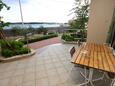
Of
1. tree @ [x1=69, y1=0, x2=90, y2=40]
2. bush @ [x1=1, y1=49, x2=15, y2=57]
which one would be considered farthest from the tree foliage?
bush @ [x1=1, y1=49, x2=15, y2=57]

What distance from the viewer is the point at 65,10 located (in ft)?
19.8

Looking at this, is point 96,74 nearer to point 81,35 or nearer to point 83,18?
point 81,35

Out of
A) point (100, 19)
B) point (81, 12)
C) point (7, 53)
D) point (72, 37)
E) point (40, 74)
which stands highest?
point (81, 12)

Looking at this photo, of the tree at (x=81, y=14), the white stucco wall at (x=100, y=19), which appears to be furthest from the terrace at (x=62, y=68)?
the tree at (x=81, y=14)

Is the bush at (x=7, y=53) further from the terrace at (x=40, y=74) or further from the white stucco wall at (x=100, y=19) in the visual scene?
the white stucco wall at (x=100, y=19)

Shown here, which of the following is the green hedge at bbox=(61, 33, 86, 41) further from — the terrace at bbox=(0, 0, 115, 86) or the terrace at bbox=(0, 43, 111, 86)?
the terrace at bbox=(0, 43, 111, 86)

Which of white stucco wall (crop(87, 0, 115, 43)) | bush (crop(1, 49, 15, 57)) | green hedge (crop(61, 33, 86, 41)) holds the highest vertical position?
white stucco wall (crop(87, 0, 115, 43))

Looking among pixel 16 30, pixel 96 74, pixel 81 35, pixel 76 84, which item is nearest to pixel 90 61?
pixel 76 84

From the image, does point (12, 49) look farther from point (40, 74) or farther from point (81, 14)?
point (81, 14)

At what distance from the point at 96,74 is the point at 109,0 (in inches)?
105

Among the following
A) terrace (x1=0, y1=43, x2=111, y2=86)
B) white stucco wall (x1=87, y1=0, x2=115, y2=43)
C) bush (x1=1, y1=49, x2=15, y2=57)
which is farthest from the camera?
white stucco wall (x1=87, y1=0, x2=115, y2=43)

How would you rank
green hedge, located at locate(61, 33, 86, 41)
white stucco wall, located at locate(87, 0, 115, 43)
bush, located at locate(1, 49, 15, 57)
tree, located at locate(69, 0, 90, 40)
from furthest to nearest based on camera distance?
green hedge, located at locate(61, 33, 86, 41) < tree, located at locate(69, 0, 90, 40) < white stucco wall, located at locate(87, 0, 115, 43) < bush, located at locate(1, 49, 15, 57)

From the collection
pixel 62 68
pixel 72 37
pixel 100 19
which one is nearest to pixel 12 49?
pixel 62 68

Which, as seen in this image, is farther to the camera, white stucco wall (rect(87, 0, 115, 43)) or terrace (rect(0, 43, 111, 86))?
white stucco wall (rect(87, 0, 115, 43))
